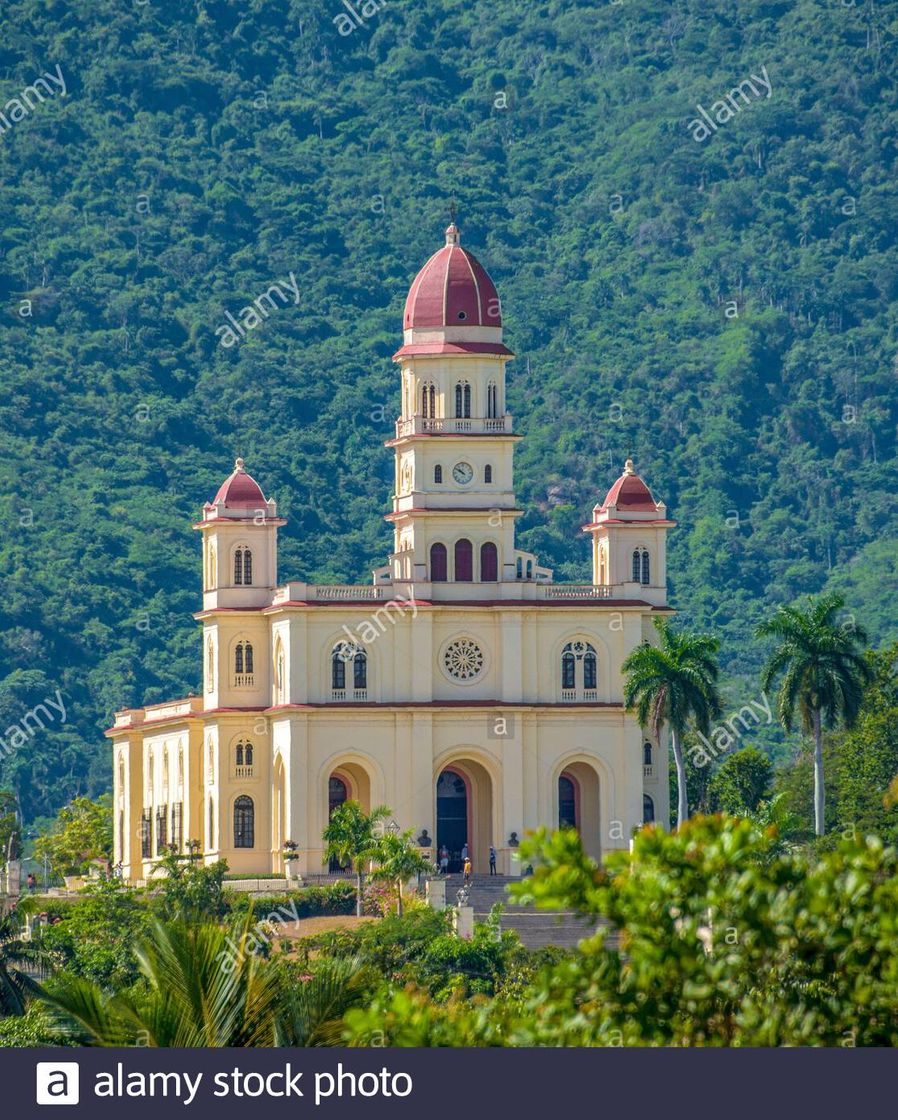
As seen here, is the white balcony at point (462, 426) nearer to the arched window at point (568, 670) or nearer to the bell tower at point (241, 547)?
the bell tower at point (241, 547)

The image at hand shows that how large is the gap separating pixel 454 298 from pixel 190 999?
7247 cm

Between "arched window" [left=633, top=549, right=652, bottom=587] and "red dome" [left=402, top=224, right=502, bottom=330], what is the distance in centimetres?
870

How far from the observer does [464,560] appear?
105 meters

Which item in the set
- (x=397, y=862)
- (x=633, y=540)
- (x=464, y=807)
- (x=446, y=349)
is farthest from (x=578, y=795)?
(x=446, y=349)

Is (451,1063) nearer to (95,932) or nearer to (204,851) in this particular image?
(95,932)

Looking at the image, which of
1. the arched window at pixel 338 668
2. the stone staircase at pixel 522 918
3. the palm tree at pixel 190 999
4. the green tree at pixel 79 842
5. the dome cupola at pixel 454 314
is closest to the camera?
the palm tree at pixel 190 999

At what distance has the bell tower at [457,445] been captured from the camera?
4141 inches

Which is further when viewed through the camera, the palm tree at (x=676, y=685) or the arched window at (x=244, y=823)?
the arched window at (x=244, y=823)

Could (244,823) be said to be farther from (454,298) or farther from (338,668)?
(454,298)

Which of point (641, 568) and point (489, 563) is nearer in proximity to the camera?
point (489, 563)

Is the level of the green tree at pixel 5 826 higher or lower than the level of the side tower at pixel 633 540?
lower

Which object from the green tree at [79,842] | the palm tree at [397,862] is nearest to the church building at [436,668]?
the palm tree at [397,862]

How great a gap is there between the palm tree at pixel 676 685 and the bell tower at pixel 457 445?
19.9 ft

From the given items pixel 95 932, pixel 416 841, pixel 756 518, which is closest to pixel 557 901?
pixel 95 932
